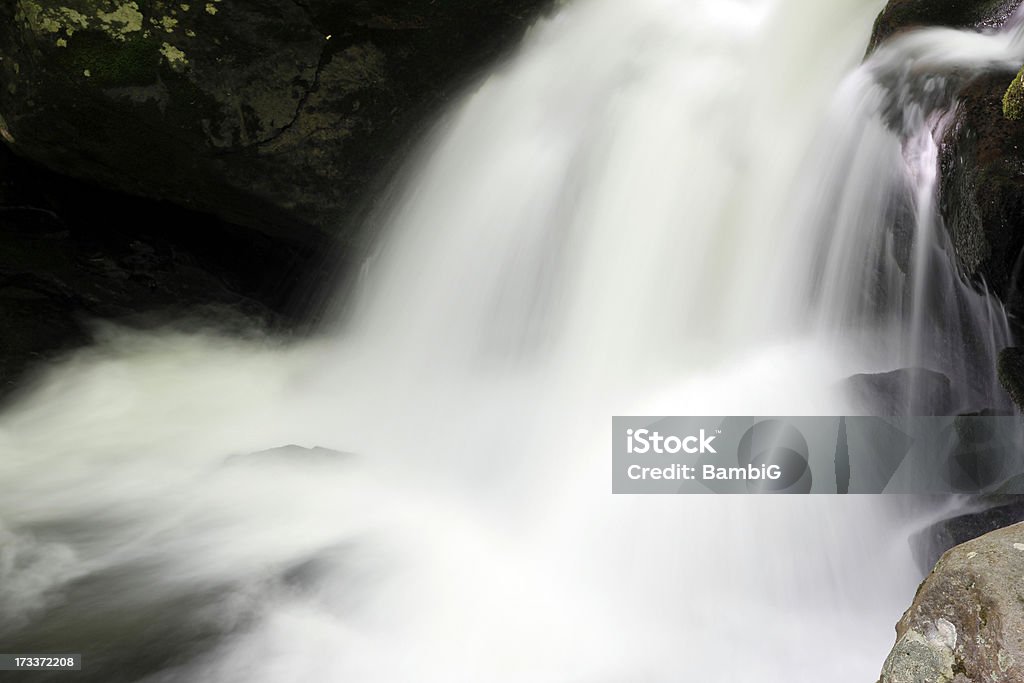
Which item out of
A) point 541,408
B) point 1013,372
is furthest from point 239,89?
point 1013,372

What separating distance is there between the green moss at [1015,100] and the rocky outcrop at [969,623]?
71.7 inches

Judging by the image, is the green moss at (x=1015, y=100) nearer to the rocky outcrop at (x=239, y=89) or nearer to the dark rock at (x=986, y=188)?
the dark rock at (x=986, y=188)

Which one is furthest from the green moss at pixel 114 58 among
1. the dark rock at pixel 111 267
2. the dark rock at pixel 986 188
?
the dark rock at pixel 986 188

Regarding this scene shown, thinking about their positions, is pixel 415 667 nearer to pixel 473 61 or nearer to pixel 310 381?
pixel 310 381

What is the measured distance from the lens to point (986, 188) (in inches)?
127

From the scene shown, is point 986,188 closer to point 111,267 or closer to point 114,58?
point 114,58

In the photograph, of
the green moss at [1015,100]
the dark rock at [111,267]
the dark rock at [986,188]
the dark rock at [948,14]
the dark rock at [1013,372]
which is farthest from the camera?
the dark rock at [111,267]

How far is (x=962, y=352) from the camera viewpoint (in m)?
3.85

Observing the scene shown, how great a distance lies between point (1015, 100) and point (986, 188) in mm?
347

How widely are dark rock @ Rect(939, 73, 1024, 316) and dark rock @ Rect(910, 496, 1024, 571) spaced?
80 cm

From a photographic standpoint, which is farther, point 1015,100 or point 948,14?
point 948,14

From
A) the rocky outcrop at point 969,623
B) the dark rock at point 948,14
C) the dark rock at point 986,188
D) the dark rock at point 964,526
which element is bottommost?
the rocky outcrop at point 969,623

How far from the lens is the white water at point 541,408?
11.3 ft

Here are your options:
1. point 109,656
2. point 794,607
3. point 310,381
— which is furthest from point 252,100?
point 794,607
